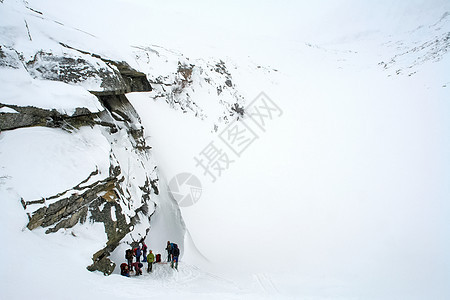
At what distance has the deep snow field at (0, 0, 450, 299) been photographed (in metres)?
5.66

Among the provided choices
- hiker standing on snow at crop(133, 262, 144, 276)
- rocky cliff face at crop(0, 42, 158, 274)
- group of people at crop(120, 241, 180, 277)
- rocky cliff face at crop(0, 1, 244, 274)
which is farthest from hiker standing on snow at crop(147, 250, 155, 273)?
rocky cliff face at crop(0, 42, 158, 274)

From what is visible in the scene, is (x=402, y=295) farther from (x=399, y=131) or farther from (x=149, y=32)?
(x=149, y=32)

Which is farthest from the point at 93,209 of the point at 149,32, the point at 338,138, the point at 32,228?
the point at 149,32

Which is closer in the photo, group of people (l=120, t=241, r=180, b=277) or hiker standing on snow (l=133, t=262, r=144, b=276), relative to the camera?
group of people (l=120, t=241, r=180, b=277)

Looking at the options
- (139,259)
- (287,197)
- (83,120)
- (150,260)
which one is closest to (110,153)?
(83,120)

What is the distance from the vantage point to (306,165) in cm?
1814

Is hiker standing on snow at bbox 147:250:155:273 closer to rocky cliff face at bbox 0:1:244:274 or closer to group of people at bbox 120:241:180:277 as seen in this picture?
group of people at bbox 120:241:180:277

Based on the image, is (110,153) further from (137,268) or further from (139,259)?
(137,268)

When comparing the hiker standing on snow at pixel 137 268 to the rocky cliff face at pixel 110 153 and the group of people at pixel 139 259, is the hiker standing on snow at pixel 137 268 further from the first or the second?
the rocky cliff face at pixel 110 153

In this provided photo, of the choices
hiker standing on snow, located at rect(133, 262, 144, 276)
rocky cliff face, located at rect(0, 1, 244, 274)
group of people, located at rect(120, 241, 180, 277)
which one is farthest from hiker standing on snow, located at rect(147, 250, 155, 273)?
rocky cliff face, located at rect(0, 1, 244, 274)

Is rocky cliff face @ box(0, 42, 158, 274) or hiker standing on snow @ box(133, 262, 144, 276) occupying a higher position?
rocky cliff face @ box(0, 42, 158, 274)

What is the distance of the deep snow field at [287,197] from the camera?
5664 millimetres

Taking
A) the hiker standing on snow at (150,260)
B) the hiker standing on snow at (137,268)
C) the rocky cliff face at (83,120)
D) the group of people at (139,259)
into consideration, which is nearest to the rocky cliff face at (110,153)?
the rocky cliff face at (83,120)

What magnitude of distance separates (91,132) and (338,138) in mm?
19687
